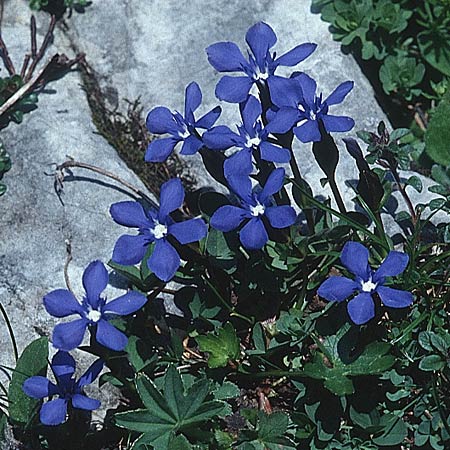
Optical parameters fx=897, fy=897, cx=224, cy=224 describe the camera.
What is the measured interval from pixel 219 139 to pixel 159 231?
0.31m

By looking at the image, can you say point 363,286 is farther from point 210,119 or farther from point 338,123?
point 210,119

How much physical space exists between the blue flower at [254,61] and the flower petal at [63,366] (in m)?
0.87

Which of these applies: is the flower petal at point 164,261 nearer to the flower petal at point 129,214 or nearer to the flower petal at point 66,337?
the flower petal at point 129,214

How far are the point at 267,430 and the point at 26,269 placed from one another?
1.04 m

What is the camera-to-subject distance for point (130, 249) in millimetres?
2443

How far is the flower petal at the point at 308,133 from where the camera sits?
250 cm

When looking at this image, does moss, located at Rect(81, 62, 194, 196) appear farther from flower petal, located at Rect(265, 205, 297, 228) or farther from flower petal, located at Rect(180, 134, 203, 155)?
flower petal, located at Rect(265, 205, 297, 228)

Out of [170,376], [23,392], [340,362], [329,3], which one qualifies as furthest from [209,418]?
[329,3]

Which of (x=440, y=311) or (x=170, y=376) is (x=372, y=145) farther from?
(x=170, y=376)

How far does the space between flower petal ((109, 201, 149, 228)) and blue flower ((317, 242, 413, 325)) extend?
0.53 meters

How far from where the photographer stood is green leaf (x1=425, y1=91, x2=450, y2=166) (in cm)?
311

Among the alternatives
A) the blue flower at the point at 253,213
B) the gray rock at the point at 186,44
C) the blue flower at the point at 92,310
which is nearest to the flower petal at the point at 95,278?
the blue flower at the point at 92,310

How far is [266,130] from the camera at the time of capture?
2516 mm

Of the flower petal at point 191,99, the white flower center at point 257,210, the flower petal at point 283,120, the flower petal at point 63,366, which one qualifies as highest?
the flower petal at point 191,99
